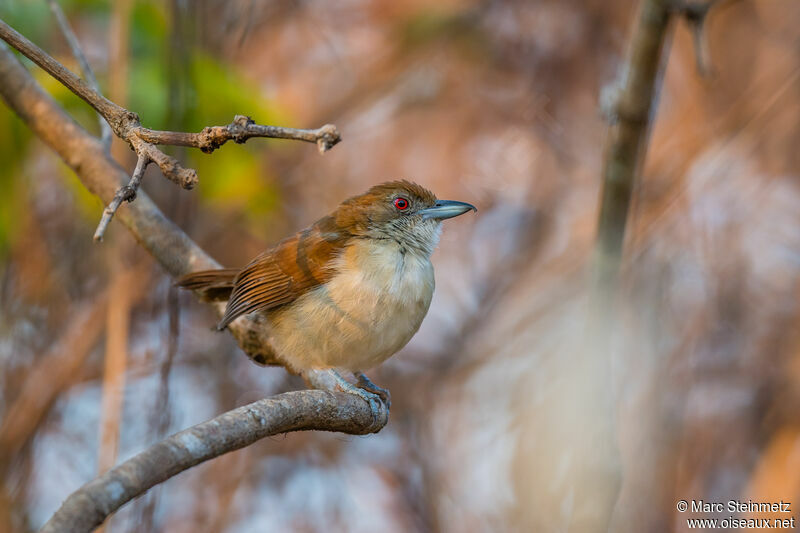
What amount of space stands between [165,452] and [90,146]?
1889mm

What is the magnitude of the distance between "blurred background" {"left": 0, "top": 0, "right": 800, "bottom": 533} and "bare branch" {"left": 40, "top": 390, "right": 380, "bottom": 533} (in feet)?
5.76

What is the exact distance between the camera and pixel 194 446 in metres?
Answer: 1.71

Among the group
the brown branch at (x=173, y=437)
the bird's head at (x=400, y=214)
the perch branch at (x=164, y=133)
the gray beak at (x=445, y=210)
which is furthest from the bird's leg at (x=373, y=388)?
the perch branch at (x=164, y=133)

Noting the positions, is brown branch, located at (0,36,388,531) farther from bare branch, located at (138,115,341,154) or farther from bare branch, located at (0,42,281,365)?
bare branch, located at (138,115,341,154)

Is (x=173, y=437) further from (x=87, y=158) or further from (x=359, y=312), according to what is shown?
(x=87, y=158)

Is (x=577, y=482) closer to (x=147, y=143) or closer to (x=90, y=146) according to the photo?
(x=147, y=143)

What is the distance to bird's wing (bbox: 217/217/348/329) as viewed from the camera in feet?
11.0

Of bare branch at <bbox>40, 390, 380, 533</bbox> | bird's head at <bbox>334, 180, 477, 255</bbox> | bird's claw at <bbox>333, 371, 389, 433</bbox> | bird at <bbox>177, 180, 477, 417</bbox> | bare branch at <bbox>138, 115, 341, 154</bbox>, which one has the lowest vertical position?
bare branch at <bbox>40, 390, 380, 533</bbox>

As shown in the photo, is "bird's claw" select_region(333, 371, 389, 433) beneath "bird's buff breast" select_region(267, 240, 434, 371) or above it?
beneath

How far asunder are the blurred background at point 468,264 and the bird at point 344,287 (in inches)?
25.0

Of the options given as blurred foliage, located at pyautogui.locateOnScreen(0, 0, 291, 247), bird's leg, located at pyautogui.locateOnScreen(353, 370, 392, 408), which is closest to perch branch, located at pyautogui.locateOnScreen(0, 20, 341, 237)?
blurred foliage, located at pyautogui.locateOnScreen(0, 0, 291, 247)

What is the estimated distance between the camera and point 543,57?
596cm

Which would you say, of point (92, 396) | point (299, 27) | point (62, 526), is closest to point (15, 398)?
point (92, 396)

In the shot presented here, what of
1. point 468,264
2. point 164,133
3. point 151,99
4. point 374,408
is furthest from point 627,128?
point 468,264
